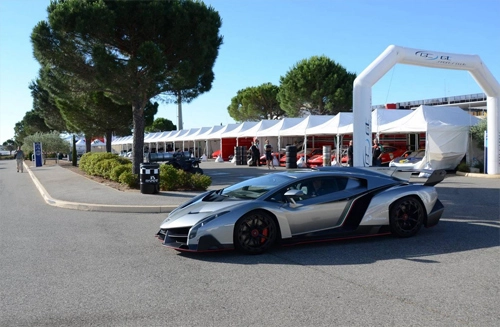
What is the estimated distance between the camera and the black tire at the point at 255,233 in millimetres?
6605

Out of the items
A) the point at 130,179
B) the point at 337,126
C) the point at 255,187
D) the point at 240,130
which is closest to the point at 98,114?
the point at 240,130

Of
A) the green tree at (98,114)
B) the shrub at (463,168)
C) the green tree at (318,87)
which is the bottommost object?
the shrub at (463,168)

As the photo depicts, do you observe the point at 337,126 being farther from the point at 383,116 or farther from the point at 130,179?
the point at 130,179

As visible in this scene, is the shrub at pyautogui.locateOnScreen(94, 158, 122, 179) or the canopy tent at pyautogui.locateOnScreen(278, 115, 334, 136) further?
the canopy tent at pyautogui.locateOnScreen(278, 115, 334, 136)

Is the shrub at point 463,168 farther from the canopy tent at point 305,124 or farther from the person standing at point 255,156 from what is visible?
the person standing at point 255,156

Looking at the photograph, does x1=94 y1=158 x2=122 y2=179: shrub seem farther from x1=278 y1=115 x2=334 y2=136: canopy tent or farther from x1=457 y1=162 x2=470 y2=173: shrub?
x1=457 y1=162 x2=470 y2=173: shrub

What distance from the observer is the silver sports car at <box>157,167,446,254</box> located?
657 cm

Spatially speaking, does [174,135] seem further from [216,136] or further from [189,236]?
[189,236]

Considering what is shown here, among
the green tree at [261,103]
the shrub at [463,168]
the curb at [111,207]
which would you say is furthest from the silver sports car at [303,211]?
the green tree at [261,103]

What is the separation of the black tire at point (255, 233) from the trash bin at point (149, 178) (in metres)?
8.18

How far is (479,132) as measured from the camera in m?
22.3

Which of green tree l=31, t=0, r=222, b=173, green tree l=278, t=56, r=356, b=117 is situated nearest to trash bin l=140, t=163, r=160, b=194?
green tree l=31, t=0, r=222, b=173

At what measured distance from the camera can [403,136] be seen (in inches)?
1166

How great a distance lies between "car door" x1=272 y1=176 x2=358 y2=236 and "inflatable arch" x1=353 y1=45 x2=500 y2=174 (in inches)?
306
